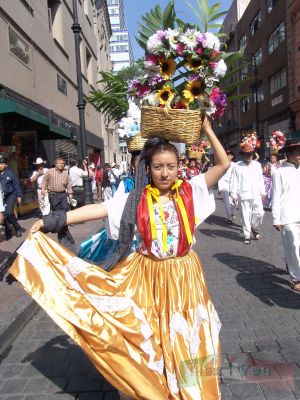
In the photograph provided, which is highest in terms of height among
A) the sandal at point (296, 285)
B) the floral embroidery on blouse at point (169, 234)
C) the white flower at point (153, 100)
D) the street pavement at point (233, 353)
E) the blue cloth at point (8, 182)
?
the white flower at point (153, 100)

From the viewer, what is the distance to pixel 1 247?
27.0ft

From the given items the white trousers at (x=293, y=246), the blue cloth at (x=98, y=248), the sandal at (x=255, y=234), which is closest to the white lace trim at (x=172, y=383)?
the blue cloth at (x=98, y=248)

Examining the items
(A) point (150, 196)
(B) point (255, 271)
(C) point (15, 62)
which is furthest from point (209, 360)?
(C) point (15, 62)

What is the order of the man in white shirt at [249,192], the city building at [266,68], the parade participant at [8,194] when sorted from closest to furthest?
the man in white shirt at [249,192] → the parade participant at [8,194] → the city building at [266,68]

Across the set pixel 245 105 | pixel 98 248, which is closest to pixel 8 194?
pixel 98 248

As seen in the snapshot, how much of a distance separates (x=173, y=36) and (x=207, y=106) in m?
0.50

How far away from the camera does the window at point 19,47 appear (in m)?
13.3

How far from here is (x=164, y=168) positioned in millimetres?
2600

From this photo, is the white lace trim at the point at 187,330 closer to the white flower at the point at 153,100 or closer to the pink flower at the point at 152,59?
the white flower at the point at 153,100

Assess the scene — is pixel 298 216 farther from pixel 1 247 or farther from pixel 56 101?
pixel 56 101

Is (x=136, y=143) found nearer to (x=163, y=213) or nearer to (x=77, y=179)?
(x=163, y=213)

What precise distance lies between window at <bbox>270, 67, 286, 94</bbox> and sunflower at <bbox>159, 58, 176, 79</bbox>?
88.6 ft

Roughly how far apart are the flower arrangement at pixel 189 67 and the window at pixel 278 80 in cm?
2701

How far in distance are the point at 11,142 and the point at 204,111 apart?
11987 mm
